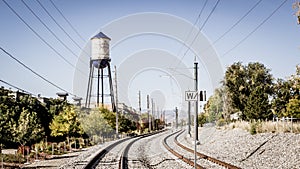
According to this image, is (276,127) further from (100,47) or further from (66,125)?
(100,47)

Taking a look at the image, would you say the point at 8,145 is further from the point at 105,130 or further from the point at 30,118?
the point at 105,130

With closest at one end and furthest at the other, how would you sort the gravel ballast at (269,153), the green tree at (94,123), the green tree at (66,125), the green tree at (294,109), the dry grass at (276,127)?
the gravel ballast at (269,153), the dry grass at (276,127), the green tree at (294,109), the green tree at (66,125), the green tree at (94,123)

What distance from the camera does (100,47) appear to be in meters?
62.1

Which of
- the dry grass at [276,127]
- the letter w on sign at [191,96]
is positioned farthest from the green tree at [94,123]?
the letter w on sign at [191,96]

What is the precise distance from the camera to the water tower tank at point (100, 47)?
6200cm

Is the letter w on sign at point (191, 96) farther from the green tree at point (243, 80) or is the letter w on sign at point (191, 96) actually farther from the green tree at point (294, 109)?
the green tree at point (243, 80)

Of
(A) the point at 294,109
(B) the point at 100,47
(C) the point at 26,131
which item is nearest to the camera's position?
(C) the point at 26,131

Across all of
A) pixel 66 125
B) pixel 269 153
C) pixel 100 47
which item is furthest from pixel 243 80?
pixel 269 153

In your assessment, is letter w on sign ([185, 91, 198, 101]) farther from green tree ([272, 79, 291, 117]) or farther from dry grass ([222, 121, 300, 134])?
green tree ([272, 79, 291, 117])

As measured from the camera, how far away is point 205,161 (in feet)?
69.1

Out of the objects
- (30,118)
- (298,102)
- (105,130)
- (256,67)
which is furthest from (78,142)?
(256,67)

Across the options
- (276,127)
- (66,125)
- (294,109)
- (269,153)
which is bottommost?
(269,153)

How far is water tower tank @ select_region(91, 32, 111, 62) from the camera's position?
6200 centimetres

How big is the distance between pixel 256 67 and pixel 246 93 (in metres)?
7.56
